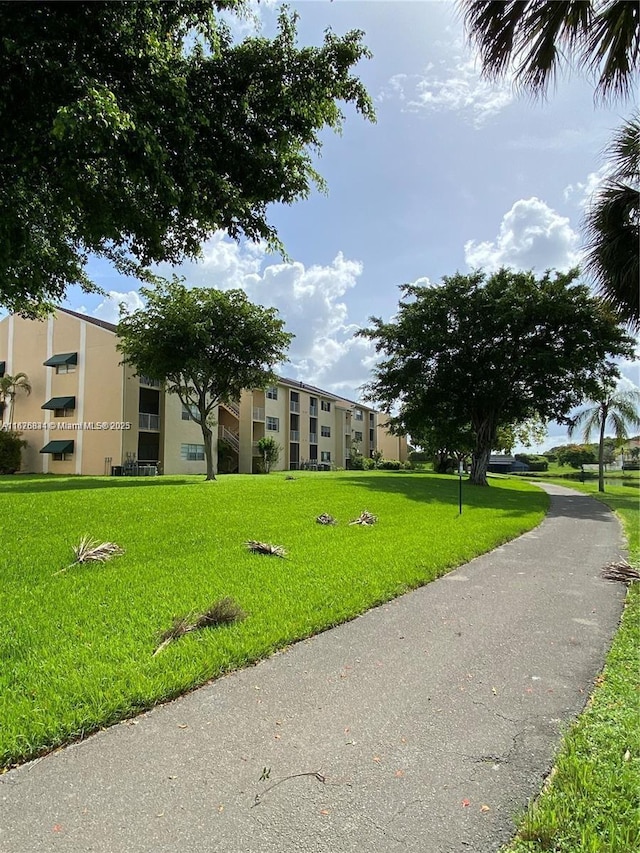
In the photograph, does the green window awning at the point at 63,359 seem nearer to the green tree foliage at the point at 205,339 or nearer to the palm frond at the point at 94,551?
the green tree foliage at the point at 205,339

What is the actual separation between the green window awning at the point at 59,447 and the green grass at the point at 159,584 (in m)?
20.1

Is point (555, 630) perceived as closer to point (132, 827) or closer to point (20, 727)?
point (132, 827)

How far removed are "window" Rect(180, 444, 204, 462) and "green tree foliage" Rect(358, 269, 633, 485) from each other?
14.1m

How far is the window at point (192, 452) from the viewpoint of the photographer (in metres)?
33.8

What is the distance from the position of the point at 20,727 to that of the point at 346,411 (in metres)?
53.4

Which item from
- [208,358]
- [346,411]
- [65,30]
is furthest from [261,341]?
[346,411]

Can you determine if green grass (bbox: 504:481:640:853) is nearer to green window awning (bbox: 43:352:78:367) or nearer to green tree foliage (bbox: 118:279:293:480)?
green tree foliage (bbox: 118:279:293:480)

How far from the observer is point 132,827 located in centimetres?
212

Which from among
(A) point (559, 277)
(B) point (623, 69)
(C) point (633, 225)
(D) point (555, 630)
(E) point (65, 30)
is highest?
(A) point (559, 277)

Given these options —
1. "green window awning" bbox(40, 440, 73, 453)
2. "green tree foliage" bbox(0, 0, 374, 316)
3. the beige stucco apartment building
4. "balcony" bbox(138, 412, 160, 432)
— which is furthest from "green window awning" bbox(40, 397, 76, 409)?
"green tree foliage" bbox(0, 0, 374, 316)

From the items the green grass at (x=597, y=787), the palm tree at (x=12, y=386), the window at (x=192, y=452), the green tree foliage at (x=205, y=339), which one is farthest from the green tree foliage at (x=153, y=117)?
the palm tree at (x=12, y=386)

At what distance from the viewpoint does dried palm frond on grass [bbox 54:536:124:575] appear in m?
6.29

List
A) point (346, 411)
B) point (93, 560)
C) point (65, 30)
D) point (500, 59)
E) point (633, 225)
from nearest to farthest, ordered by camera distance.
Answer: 1. point (500, 59)
2. point (65, 30)
3. point (93, 560)
4. point (633, 225)
5. point (346, 411)

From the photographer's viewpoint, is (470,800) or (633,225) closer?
(470,800)
